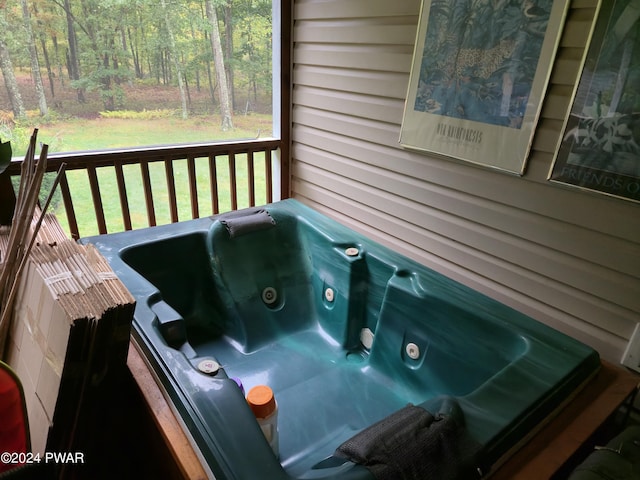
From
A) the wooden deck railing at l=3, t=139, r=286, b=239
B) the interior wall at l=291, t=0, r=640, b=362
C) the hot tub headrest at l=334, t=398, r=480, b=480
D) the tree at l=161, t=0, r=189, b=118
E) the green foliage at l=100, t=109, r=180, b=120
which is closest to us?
the hot tub headrest at l=334, t=398, r=480, b=480

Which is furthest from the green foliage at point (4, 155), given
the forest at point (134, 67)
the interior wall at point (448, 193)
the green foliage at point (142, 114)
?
the green foliage at point (142, 114)

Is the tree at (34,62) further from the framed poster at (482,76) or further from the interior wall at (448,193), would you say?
the framed poster at (482,76)

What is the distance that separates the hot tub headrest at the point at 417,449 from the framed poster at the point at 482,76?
97cm

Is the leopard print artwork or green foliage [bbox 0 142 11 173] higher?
the leopard print artwork

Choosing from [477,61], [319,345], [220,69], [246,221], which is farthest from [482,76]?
[220,69]

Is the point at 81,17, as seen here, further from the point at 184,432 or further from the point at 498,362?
the point at 498,362

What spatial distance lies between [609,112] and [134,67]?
3387 millimetres

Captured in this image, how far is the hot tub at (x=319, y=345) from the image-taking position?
3.34 ft

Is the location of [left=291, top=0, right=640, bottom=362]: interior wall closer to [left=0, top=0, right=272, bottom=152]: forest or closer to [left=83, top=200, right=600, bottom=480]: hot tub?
[left=83, top=200, right=600, bottom=480]: hot tub

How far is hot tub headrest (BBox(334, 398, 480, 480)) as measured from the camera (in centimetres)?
90

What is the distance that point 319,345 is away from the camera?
78.1 inches

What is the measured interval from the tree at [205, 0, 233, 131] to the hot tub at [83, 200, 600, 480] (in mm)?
2129

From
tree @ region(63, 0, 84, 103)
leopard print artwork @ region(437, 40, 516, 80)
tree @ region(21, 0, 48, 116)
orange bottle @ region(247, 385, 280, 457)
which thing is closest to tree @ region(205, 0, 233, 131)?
tree @ region(63, 0, 84, 103)

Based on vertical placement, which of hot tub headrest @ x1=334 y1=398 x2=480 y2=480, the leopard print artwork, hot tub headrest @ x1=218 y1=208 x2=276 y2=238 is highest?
the leopard print artwork
